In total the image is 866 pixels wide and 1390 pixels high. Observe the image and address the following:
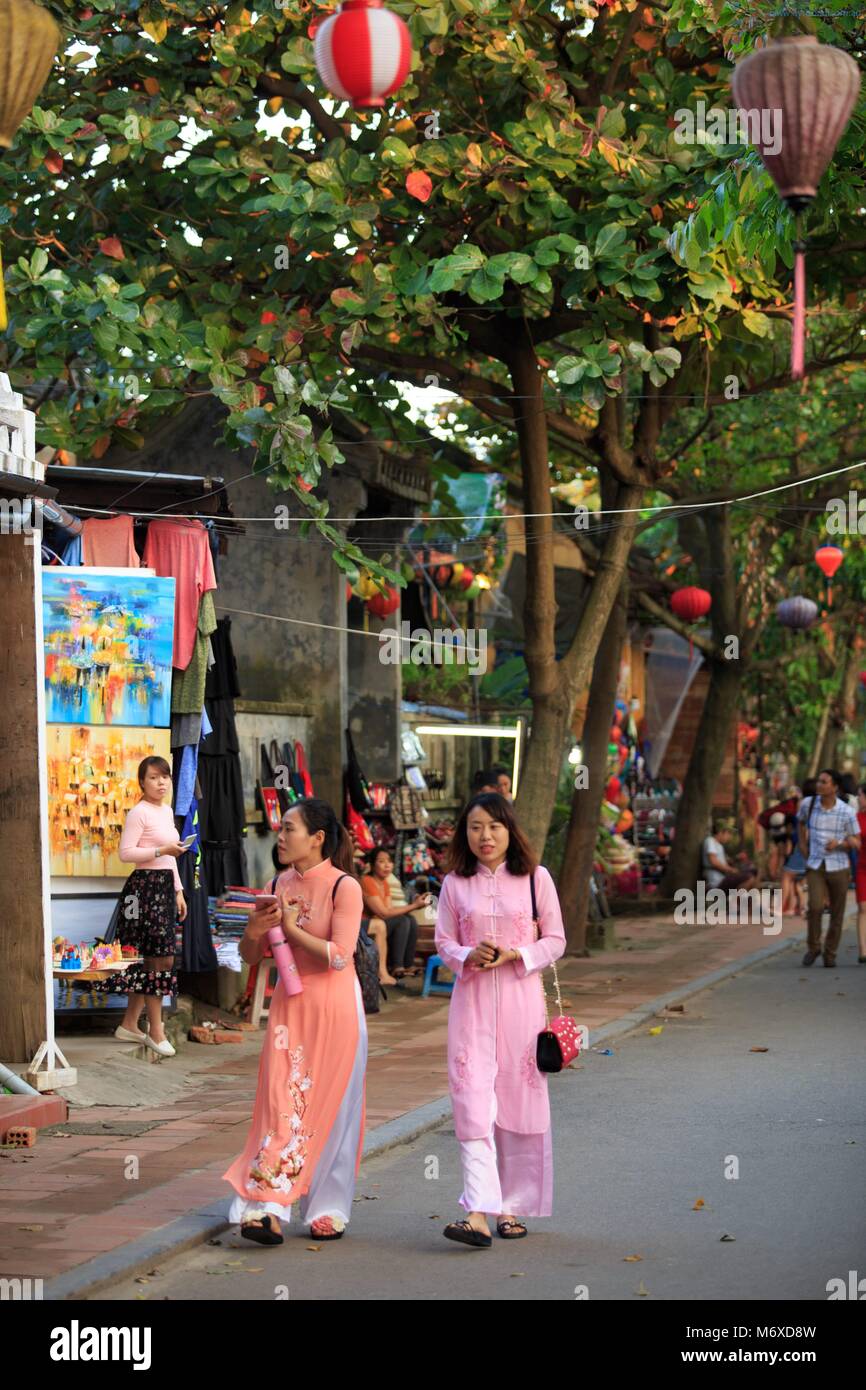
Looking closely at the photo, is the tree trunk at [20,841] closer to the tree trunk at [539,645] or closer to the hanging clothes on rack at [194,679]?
the hanging clothes on rack at [194,679]

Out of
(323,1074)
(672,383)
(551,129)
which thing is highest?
(551,129)

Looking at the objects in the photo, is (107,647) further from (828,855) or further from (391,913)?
(828,855)

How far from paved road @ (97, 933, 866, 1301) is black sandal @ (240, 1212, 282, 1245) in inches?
2.1

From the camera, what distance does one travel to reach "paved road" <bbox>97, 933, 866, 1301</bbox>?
21.2 feet

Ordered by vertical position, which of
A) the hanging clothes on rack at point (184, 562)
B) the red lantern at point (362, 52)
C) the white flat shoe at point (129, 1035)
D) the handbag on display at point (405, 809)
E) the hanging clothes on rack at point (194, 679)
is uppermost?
the red lantern at point (362, 52)

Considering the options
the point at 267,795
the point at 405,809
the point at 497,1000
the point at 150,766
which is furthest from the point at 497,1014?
the point at 405,809

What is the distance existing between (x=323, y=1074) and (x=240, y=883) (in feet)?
24.9

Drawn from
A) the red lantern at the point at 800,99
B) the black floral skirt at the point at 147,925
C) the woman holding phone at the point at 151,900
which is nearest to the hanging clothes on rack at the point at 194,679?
the woman holding phone at the point at 151,900

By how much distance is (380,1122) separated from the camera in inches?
391

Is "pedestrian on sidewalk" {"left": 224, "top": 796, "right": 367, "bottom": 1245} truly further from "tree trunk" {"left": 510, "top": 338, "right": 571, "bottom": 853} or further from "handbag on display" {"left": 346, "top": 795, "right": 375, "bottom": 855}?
"handbag on display" {"left": 346, "top": 795, "right": 375, "bottom": 855}

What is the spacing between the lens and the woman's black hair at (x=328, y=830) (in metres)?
7.44

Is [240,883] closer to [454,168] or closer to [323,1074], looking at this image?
[454,168]

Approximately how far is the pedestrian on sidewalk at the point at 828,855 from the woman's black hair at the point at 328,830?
1153 cm

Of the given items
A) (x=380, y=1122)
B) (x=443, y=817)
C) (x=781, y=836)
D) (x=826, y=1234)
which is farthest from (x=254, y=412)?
(x=781, y=836)
